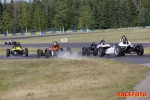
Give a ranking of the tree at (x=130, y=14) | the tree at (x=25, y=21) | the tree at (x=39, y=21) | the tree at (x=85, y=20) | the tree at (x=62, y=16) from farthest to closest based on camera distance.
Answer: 1. the tree at (x=130, y=14)
2. the tree at (x=85, y=20)
3. the tree at (x=62, y=16)
4. the tree at (x=39, y=21)
5. the tree at (x=25, y=21)

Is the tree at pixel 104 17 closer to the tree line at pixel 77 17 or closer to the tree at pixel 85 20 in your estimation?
the tree line at pixel 77 17

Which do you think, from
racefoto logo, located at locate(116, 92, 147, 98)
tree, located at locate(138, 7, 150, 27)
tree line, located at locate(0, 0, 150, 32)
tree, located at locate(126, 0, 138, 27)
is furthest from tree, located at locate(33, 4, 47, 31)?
racefoto logo, located at locate(116, 92, 147, 98)

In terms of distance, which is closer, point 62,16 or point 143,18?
point 62,16

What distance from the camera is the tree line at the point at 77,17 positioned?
405ft

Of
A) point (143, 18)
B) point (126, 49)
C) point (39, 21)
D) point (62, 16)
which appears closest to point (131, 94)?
point (126, 49)

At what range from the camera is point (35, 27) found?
12331 cm

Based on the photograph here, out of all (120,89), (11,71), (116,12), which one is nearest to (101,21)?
(116,12)

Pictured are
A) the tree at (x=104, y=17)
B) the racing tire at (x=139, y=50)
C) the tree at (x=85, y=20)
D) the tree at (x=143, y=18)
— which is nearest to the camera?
the racing tire at (x=139, y=50)

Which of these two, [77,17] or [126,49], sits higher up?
[77,17]

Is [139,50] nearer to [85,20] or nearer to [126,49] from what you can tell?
[126,49]

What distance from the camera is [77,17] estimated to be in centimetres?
13675

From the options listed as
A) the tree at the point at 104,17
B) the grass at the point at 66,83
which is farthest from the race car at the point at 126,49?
the tree at the point at 104,17

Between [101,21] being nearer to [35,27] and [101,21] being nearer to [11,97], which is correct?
[35,27]

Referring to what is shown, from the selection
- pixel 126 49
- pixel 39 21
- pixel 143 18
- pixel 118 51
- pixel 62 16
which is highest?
pixel 62 16
